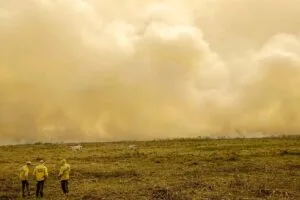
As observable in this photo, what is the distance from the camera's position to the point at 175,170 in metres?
56.7

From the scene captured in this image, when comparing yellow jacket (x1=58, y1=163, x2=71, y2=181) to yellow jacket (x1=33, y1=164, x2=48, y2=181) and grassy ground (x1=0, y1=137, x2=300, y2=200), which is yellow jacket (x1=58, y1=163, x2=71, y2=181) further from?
grassy ground (x1=0, y1=137, x2=300, y2=200)

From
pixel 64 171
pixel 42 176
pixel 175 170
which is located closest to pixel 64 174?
pixel 64 171

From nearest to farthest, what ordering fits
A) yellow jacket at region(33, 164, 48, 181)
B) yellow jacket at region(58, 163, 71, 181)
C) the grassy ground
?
1. yellow jacket at region(33, 164, 48, 181)
2. the grassy ground
3. yellow jacket at region(58, 163, 71, 181)

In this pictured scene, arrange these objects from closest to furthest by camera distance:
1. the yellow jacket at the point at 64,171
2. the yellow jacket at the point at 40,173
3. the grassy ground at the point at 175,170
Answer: the yellow jacket at the point at 40,173
the grassy ground at the point at 175,170
the yellow jacket at the point at 64,171

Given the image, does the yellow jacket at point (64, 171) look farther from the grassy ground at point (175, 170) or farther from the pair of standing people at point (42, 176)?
the grassy ground at point (175, 170)

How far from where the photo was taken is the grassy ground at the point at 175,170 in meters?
43.6

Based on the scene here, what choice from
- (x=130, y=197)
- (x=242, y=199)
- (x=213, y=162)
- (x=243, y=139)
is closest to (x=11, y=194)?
(x=130, y=197)

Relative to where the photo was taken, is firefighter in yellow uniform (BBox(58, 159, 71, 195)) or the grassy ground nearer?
the grassy ground

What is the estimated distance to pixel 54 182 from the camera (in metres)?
52.0

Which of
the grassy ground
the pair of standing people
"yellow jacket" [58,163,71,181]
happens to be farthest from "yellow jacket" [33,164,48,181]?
the grassy ground

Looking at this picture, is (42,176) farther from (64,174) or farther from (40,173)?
(64,174)

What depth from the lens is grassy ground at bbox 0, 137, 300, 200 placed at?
43625 mm

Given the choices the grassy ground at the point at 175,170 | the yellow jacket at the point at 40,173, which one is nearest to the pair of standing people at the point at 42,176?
the yellow jacket at the point at 40,173

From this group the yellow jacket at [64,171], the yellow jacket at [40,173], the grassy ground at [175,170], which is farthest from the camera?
the yellow jacket at [64,171]
